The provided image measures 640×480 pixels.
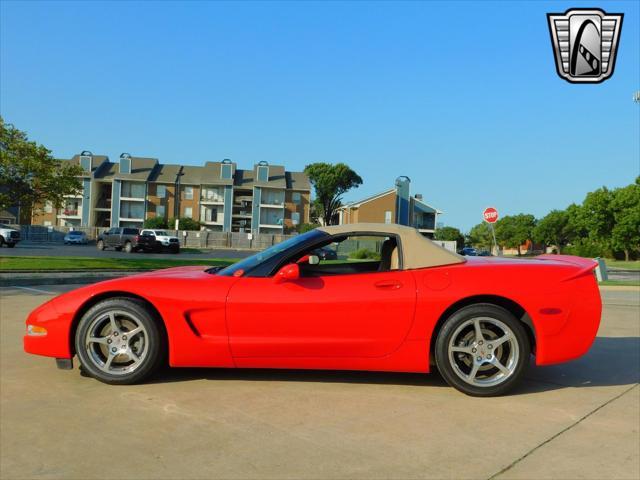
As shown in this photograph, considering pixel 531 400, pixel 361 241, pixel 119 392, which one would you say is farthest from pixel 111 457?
pixel 531 400

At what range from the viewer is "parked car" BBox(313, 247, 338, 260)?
436 cm

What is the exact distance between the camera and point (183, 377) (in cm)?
416

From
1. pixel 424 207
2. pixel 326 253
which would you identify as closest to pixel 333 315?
pixel 326 253

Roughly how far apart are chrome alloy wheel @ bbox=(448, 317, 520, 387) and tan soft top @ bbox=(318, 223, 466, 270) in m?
0.54

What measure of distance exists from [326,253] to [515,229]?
101 meters

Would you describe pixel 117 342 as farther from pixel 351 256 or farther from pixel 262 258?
pixel 351 256

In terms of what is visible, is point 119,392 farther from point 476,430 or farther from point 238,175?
point 238,175

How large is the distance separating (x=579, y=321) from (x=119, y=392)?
3457mm

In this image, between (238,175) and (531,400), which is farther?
(238,175)

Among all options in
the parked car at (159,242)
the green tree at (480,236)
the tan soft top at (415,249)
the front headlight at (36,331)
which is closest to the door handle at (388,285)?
the tan soft top at (415,249)

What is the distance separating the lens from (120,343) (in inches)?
156

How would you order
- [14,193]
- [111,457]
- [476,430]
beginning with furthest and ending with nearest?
[14,193] → [476,430] → [111,457]

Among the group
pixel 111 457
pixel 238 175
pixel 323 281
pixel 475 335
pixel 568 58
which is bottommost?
pixel 111 457

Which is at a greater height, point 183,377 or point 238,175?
point 238,175
